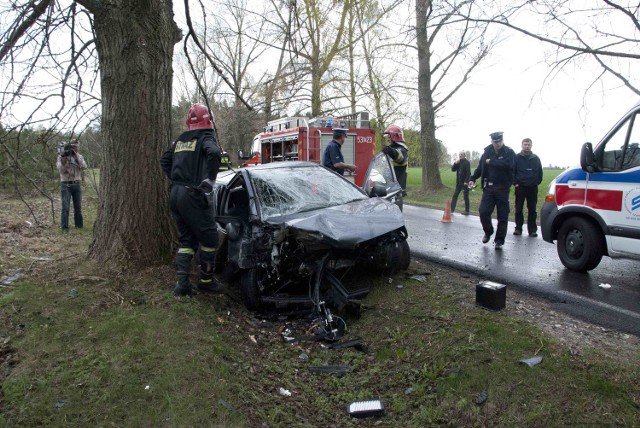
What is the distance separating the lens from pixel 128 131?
5219 millimetres

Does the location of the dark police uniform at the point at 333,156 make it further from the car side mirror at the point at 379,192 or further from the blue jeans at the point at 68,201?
the blue jeans at the point at 68,201

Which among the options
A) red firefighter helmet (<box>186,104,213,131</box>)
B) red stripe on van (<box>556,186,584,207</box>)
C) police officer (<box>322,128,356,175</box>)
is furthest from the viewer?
police officer (<box>322,128,356,175</box>)

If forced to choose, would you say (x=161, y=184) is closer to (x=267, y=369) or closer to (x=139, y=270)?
(x=139, y=270)

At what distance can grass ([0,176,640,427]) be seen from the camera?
295 centimetres

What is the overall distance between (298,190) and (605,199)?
12.0ft

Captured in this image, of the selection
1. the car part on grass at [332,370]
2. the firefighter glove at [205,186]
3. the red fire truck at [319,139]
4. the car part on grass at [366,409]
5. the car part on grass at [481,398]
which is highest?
the red fire truck at [319,139]

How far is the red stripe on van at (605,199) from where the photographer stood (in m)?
5.35

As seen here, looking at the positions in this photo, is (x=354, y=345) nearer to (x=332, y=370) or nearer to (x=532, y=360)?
(x=332, y=370)

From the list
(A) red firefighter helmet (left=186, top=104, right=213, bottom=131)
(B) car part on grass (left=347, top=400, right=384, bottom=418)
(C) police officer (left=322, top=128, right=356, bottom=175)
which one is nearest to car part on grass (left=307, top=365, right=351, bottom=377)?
(B) car part on grass (left=347, top=400, right=384, bottom=418)

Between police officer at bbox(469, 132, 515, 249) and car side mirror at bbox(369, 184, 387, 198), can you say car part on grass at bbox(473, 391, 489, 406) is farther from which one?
police officer at bbox(469, 132, 515, 249)

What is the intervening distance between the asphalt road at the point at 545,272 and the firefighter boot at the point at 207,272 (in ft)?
10.8

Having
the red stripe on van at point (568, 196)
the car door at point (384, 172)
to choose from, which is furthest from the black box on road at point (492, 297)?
the car door at point (384, 172)

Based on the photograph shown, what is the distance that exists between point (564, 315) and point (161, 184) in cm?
451

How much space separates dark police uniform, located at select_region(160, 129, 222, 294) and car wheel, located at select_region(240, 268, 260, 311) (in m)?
0.44
